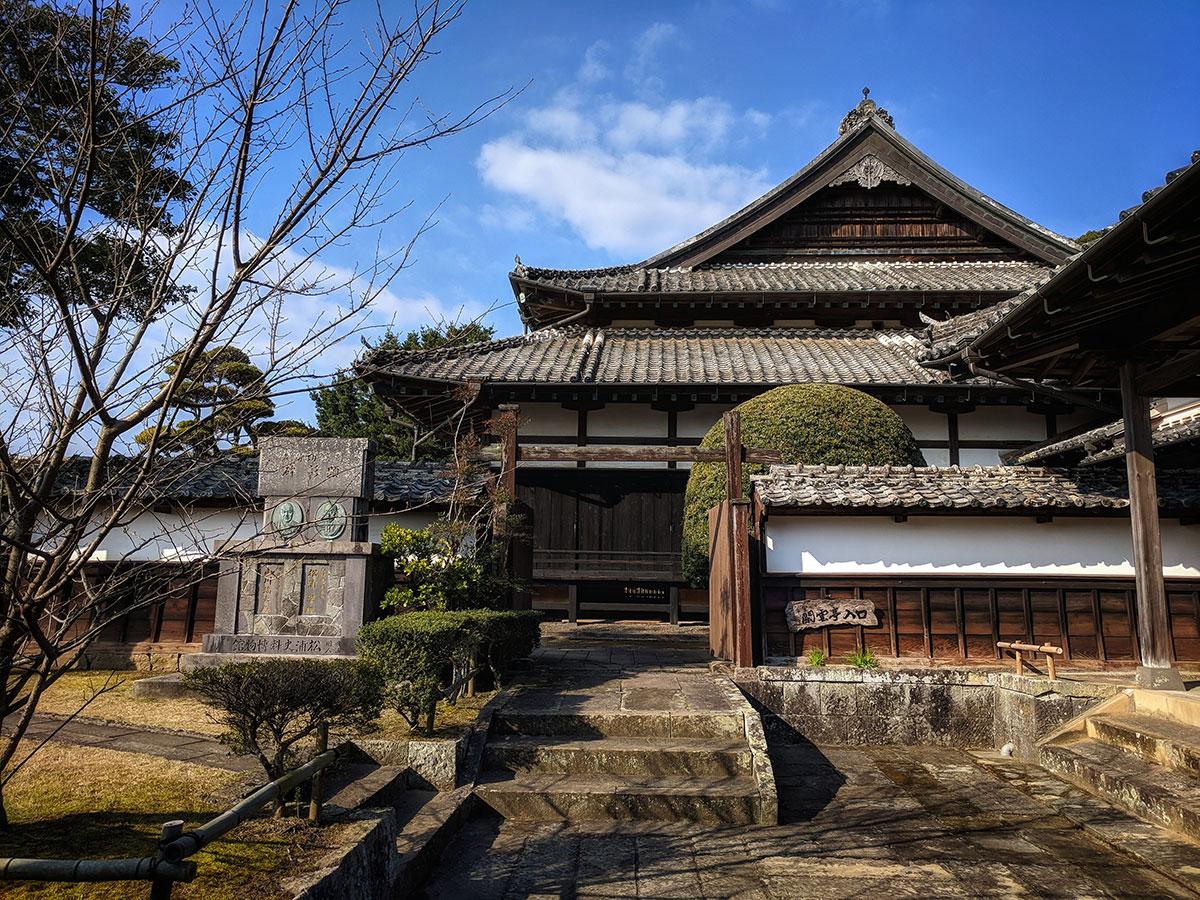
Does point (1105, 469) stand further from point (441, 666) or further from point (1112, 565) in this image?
point (441, 666)

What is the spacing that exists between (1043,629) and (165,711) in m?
9.86

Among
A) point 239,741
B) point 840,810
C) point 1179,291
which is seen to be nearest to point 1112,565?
point 1179,291

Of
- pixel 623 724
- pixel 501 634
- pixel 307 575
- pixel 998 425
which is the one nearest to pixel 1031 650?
pixel 623 724

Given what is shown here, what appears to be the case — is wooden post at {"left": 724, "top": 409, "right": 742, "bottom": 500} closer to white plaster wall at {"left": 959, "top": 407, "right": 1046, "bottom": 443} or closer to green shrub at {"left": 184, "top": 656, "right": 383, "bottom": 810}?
green shrub at {"left": 184, "top": 656, "right": 383, "bottom": 810}

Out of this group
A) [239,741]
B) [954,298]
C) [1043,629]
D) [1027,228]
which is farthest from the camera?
[1027,228]

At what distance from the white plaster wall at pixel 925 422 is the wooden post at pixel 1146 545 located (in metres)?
6.28

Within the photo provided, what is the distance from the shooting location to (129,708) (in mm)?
7430

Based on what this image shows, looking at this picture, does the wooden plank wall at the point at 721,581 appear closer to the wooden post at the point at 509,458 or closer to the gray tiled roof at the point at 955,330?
the wooden post at the point at 509,458

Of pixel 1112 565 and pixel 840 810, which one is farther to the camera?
pixel 1112 565

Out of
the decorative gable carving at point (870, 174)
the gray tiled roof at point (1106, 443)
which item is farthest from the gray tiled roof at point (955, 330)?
the decorative gable carving at point (870, 174)

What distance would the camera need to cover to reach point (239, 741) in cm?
434

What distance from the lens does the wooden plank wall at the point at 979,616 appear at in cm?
932

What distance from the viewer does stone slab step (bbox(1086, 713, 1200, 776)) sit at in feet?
19.6

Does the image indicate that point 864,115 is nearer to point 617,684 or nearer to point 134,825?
point 617,684
